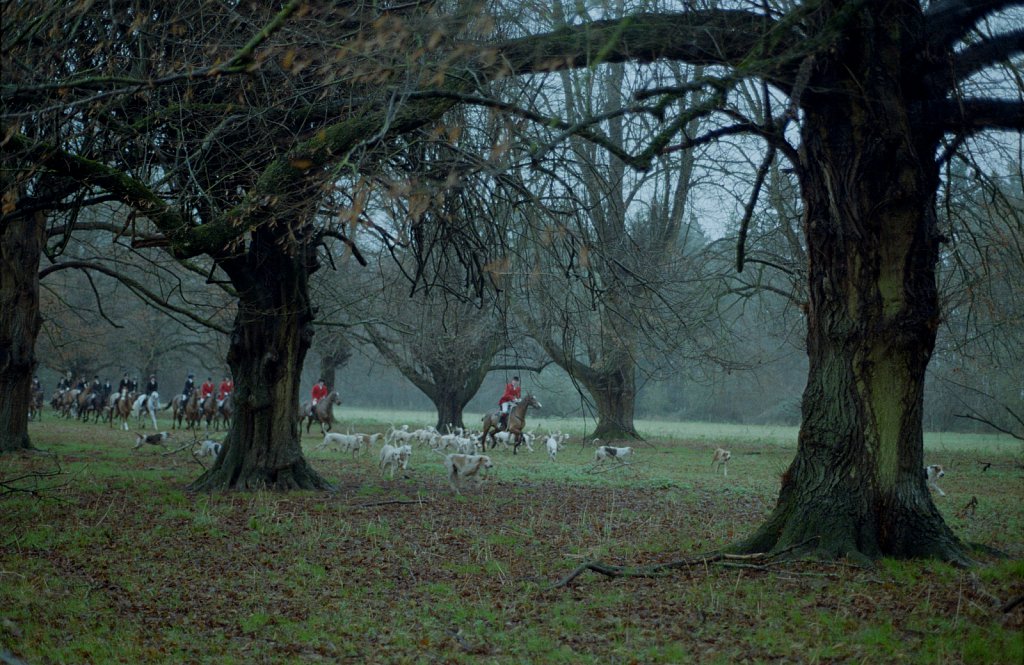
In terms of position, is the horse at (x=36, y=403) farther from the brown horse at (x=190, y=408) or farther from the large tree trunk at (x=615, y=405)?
the large tree trunk at (x=615, y=405)

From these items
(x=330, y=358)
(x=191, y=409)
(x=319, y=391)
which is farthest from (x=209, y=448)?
(x=330, y=358)

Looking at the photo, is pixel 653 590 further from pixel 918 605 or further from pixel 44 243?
pixel 44 243

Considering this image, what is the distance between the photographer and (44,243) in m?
15.4

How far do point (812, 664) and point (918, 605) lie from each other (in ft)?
4.06

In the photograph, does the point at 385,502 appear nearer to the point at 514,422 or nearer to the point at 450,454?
the point at 450,454

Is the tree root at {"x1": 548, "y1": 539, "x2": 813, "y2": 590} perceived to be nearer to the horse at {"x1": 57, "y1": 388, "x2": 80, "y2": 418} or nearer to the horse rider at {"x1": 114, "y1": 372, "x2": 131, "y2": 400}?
the horse rider at {"x1": 114, "y1": 372, "x2": 131, "y2": 400}

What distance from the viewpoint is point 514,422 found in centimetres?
2273

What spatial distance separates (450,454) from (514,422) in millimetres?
7439

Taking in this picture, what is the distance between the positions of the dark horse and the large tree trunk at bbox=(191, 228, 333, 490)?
1095 centimetres

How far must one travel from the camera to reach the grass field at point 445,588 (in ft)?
17.3

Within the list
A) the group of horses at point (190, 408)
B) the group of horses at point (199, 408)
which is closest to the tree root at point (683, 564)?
the group of horses at point (190, 408)

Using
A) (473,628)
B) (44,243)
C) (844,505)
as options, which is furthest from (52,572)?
(44,243)

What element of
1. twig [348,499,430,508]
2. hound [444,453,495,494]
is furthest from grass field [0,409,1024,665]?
hound [444,453,495,494]

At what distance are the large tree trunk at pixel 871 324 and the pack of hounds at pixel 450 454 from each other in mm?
3110
